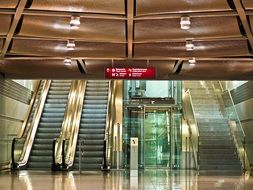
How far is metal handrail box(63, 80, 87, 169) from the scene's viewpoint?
17.5 metres

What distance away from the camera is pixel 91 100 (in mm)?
21516

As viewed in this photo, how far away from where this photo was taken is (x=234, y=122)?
64.8 ft

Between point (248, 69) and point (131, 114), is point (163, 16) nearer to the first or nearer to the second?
point (248, 69)

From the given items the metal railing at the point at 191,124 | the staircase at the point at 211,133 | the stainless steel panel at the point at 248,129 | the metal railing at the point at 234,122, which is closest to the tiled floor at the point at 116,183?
the metal railing at the point at 234,122

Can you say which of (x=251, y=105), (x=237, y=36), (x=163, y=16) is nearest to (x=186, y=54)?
(x=237, y=36)

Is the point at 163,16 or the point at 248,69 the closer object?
the point at 163,16

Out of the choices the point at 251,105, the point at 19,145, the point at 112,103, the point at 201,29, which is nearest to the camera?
the point at 201,29

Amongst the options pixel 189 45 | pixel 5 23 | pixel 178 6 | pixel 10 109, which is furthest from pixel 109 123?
pixel 178 6

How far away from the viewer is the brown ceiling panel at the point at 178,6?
9273 millimetres

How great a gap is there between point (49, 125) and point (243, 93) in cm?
742

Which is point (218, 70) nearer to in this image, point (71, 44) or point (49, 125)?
point (71, 44)

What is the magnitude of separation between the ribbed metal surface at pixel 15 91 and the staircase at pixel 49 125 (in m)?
0.92

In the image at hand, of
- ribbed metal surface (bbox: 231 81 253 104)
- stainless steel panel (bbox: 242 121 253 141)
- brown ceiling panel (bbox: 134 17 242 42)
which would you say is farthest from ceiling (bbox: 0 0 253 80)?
stainless steel panel (bbox: 242 121 253 141)

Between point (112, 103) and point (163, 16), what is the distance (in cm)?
1097
